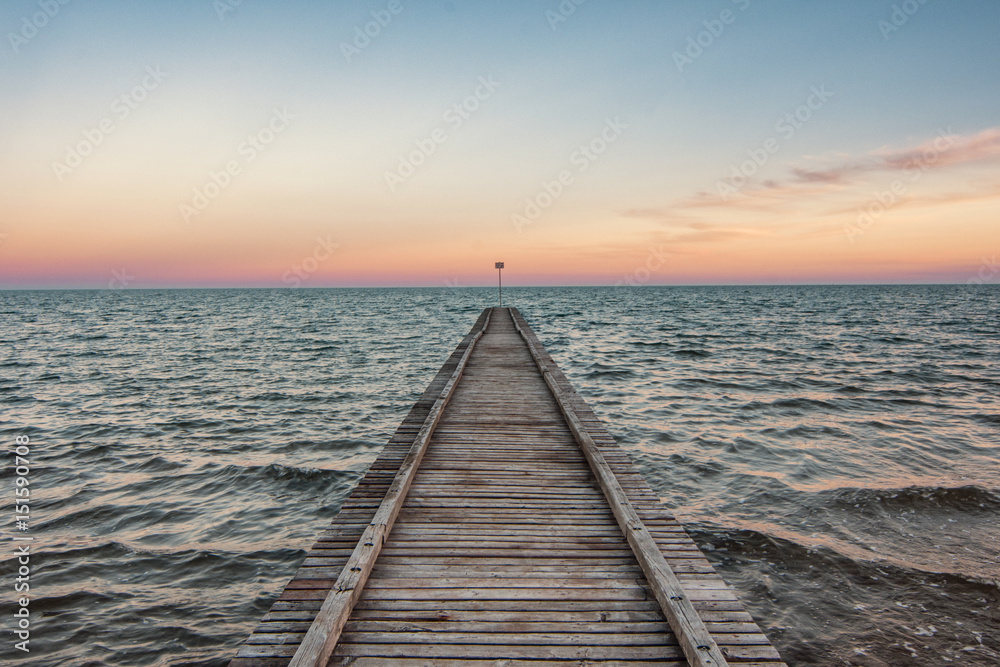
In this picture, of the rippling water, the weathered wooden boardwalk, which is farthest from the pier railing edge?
the rippling water

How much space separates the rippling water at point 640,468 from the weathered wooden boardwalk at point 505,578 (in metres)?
1.80

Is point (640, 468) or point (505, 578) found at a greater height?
point (505, 578)

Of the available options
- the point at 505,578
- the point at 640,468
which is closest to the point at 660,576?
the point at 505,578

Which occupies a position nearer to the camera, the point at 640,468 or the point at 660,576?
the point at 660,576

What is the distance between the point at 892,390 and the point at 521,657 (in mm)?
18487

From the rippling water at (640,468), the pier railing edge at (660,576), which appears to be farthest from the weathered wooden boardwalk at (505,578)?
the rippling water at (640,468)

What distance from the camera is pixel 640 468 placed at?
10.1m

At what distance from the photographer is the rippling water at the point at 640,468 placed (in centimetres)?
556

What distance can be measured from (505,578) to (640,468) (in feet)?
21.0

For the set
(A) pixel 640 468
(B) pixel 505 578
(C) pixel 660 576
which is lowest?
(A) pixel 640 468

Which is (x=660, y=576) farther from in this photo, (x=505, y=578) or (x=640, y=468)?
(x=640, y=468)

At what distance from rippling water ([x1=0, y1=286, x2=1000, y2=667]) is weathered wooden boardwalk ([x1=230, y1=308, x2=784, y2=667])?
5.90 feet

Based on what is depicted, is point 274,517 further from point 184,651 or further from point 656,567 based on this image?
point 656,567

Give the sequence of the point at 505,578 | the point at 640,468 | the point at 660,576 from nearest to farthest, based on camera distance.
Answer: the point at 660,576 < the point at 505,578 < the point at 640,468
